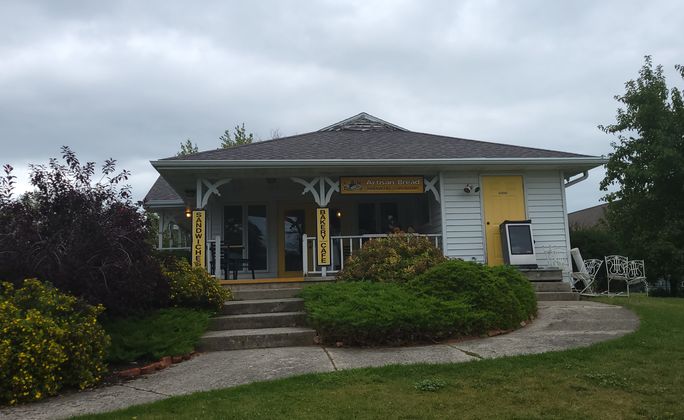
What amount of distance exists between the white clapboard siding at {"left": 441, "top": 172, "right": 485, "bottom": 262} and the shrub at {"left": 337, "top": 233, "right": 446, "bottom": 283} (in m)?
1.88

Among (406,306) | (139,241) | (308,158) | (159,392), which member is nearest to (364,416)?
(159,392)

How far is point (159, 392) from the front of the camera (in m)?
5.16

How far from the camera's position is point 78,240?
6.46 metres

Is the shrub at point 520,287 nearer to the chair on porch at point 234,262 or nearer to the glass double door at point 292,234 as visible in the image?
the chair on porch at point 234,262

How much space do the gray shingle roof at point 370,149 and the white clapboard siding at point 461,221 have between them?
791 mm

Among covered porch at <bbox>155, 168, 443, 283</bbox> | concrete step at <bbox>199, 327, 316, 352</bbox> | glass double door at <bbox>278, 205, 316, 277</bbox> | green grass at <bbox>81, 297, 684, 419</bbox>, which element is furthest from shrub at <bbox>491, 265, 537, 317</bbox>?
glass double door at <bbox>278, 205, 316, 277</bbox>

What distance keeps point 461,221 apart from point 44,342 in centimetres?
867

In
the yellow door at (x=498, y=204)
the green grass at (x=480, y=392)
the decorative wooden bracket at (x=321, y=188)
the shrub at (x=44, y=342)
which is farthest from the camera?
the yellow door at (x=498, y=204)

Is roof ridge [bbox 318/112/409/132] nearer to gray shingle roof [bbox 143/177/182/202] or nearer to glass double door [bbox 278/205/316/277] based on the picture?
glass double door [bbox 278/205/316/277]

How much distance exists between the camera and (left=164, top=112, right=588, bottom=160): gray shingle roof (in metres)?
11.3

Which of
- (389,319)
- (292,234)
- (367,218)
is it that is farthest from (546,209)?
(389,319)

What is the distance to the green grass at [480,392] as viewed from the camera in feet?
13.4

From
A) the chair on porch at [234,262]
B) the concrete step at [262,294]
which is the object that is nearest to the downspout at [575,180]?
the concrete step at [262,294]

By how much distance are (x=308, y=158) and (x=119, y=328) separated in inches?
211
